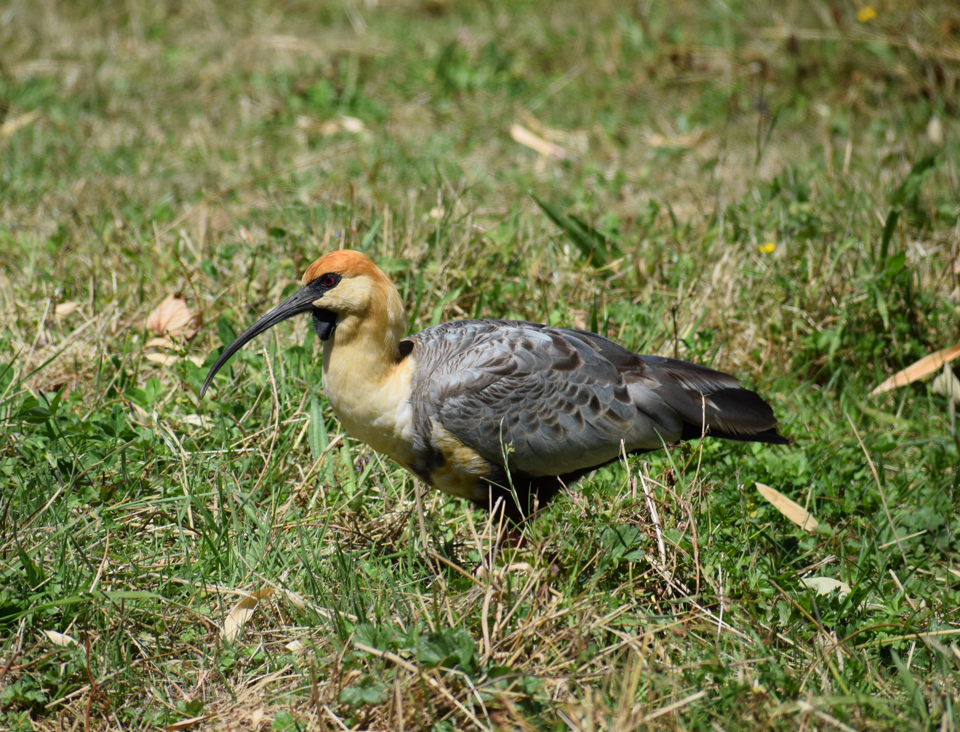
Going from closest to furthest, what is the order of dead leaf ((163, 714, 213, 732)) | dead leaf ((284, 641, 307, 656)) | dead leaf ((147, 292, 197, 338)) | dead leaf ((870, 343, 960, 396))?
dead leaf ((163, 714, 213, 732)) → dead leaf ((284, 641, 307, 656)) → dead leaf ((147, 292, 197, 338)) → dead leaf ((870, 343, 960, 396))

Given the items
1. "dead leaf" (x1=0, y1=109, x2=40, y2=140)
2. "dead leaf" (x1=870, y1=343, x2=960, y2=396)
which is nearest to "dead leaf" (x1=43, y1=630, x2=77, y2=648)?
"dead leaf" (x1=870, y1=343, x2=960, y2=396)

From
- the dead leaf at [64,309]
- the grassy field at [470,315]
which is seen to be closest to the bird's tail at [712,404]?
the grassy field at [470,315]

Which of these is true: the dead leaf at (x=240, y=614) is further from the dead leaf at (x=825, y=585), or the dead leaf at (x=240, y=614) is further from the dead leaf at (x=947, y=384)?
the dead leaf at (x=947, y=384)

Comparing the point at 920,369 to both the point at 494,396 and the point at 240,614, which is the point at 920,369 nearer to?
the point at 494,396

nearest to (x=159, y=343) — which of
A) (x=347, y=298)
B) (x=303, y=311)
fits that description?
(x=303, y=311)

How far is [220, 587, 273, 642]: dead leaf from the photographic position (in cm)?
291

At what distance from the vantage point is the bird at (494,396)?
131 inches

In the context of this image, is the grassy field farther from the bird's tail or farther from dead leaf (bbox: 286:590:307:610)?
the bird's tail

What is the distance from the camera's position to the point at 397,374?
11.2 ft

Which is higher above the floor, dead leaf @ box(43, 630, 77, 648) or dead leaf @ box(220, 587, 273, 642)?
dead leaf @ box(43, 630, 77, 648)

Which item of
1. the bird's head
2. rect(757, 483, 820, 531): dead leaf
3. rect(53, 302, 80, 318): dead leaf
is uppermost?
the bird's head

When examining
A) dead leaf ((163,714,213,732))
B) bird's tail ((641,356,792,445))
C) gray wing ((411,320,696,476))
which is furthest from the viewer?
bird's tail ((641,356,792,445))

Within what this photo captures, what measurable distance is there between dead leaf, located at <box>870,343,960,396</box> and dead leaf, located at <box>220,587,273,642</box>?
320 cm

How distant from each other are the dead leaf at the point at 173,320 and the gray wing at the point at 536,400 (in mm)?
1410
